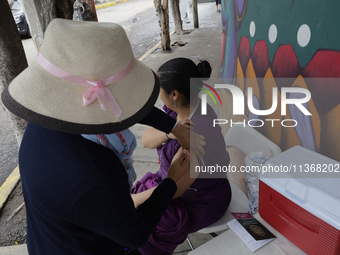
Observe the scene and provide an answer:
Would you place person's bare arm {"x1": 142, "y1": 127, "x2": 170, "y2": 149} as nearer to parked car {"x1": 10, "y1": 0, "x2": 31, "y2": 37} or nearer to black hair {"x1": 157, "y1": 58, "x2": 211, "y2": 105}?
black hair {"x1": 157, "y1": 58, "x2": 211, "y2": 105}

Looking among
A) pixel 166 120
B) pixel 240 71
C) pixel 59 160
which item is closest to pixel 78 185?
pixel 59 160

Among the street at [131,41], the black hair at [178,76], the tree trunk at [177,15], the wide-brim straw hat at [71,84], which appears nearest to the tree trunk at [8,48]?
the black hair at [178,76]

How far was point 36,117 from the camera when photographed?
793 mm

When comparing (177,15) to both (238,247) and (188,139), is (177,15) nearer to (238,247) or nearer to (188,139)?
(188,139)

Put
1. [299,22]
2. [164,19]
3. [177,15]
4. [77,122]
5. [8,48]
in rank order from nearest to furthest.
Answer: [77,122] → [299,22] → [8,48] → [164,19] → [177,15]

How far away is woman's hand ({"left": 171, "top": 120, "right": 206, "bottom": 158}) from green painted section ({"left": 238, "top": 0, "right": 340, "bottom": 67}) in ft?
2.26

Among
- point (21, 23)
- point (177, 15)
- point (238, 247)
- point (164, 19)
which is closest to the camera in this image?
point (238, 247)

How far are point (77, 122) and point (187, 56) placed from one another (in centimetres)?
630

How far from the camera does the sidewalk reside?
220 cm

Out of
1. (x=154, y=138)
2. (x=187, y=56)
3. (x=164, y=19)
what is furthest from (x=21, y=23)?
(x=154, y=138)

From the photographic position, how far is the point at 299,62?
4.61 ft

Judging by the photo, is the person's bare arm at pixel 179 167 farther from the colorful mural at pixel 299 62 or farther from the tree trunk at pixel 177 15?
the tree trunk at pixel 177 15

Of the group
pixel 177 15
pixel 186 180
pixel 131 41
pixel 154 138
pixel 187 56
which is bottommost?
pixel 187 56

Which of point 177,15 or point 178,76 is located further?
point 177,15
